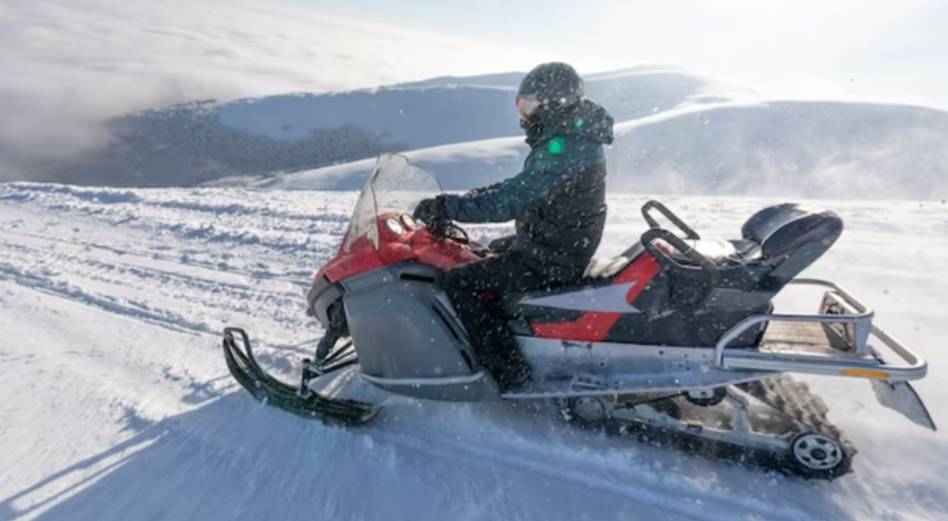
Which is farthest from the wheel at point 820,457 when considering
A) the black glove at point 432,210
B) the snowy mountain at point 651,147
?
the snowy mountain at point 651,147

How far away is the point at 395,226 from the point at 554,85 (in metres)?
1.09

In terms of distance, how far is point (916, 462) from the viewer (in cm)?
274

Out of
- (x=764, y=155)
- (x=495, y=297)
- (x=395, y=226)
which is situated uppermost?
(x=395, y=226)

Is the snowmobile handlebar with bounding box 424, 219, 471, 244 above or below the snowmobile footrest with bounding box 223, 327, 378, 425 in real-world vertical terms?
above

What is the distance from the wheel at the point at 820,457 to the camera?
2592mm

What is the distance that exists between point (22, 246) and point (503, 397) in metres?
6.58

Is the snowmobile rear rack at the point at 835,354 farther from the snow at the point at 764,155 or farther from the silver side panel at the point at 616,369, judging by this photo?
the snow at the point at 764,155

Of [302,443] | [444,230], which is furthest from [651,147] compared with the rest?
[302,443]

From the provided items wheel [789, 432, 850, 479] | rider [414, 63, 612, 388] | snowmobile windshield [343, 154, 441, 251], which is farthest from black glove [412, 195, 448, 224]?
wheel [789, 432, 850, 479]

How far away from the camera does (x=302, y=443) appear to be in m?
3.04

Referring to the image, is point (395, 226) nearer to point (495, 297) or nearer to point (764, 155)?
point (495, 297)

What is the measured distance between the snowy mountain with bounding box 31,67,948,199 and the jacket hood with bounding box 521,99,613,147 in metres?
11.8

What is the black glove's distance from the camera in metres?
3.10

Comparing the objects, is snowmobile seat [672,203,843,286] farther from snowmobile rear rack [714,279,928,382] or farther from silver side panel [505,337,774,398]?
silver side panel [505,337,774,398]
